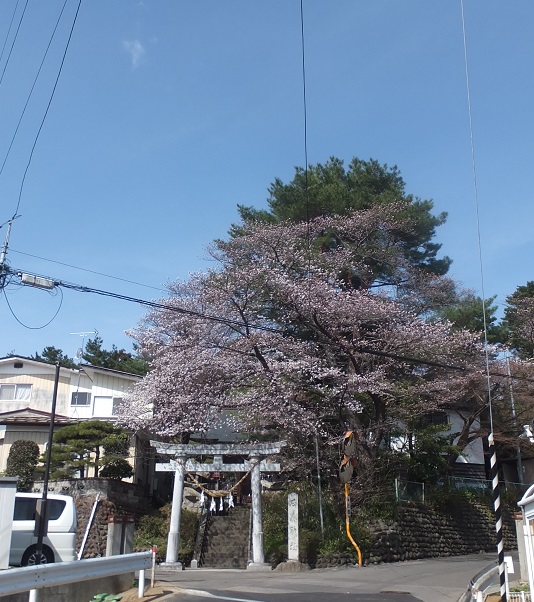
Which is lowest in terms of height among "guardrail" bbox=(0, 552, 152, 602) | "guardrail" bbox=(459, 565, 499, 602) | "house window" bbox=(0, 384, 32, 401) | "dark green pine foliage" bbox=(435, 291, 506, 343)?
"guardrail" bbox=(459, 565, 499, 602)

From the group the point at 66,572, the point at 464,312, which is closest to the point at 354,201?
the point at 464,312

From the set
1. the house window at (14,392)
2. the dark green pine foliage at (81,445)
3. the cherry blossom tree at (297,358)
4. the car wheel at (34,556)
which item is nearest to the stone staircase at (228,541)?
the cherry blossom tree at (297,358)

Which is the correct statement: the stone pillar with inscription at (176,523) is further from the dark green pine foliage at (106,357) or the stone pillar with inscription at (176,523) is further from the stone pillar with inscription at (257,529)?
the dark green pine foliage at (106,357)

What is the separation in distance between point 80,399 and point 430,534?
17718mm

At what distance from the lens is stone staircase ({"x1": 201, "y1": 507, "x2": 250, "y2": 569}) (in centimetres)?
2159

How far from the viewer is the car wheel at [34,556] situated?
13.5 metres

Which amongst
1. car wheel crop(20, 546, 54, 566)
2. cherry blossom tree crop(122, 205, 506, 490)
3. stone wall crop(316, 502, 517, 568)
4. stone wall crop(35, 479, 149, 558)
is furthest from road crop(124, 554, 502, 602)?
cherry blossom tree crop(122, 205, 506, 490)

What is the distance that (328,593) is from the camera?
42.1 feet

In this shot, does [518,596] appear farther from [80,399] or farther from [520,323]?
[520,323]

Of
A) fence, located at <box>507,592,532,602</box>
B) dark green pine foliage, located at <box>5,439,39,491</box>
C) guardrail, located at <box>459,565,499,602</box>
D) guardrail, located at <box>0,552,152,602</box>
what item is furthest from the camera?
dark green pine foliage, located at <box>5,439,39,491</box>

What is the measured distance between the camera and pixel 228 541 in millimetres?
22734

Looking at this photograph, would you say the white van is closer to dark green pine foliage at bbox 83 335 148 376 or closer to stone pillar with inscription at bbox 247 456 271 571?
stone pillar with inscription at bbox 247 456 271 571

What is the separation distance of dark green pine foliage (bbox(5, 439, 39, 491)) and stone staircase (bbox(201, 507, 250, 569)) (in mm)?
7166

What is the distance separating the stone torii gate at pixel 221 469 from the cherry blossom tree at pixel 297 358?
8.53 feet
